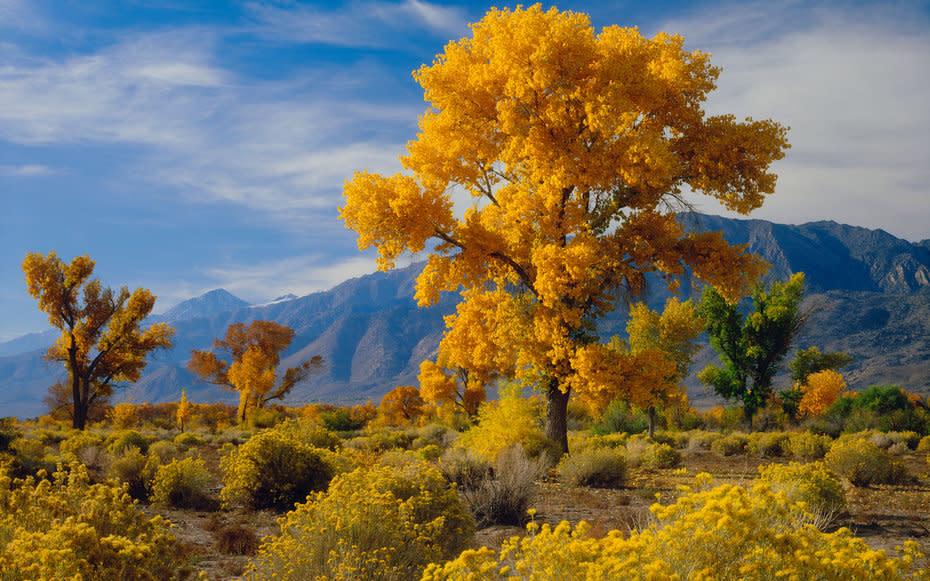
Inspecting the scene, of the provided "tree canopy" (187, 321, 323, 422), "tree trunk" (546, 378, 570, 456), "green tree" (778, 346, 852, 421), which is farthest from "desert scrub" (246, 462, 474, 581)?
"tree canopy" (187, 321, 323, 422)

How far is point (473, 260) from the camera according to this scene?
14.8 meters

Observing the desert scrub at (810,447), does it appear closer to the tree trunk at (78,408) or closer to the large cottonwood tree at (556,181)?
the large cottonwood tree at (556,181)

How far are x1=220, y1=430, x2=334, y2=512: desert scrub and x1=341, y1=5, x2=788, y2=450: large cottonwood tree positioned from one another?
5011mm

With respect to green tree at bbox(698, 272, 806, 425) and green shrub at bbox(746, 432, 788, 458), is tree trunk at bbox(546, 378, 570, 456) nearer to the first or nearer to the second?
green shrub at bbox(746, 432, 788, 458)

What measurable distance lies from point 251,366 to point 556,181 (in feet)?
119

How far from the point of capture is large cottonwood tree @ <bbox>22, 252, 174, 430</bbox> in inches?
1140

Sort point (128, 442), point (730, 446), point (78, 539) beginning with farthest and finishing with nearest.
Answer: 1. point (730, 446)
2. point (128, 442)
3. point (78, 539)

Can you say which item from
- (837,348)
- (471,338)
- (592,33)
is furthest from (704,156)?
(837,348)

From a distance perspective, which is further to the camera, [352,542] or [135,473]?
[135,473]

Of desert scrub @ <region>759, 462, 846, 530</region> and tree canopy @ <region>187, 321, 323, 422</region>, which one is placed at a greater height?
tree canopy @ <region>187, 321, 323, 422</region>

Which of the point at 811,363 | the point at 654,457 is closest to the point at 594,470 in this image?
the point at 654,457

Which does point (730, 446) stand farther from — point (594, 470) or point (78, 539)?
point (78, 539)

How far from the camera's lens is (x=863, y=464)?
501 inches

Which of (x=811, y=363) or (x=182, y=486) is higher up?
(x=182, y=486)
